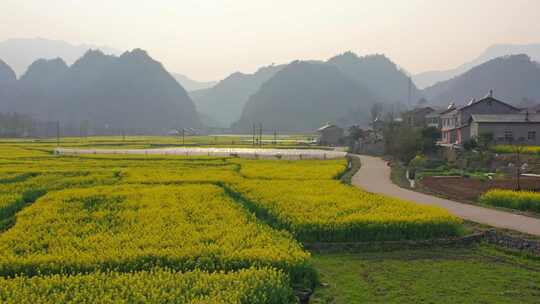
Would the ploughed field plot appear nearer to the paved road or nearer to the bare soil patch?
the paved road

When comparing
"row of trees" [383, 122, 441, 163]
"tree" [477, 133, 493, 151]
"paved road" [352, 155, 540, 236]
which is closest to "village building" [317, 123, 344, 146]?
"row of trees" [383, 122, 441, 163]

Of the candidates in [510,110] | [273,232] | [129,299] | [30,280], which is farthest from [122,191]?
[510,110]

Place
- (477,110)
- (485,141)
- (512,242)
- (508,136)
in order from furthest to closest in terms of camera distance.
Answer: (477,110), (508,136), (485,141), (512,242)

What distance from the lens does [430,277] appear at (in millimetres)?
12625

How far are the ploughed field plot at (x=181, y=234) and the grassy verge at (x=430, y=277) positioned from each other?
106 centimetres

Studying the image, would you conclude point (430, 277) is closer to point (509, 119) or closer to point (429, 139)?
point (429, 139)

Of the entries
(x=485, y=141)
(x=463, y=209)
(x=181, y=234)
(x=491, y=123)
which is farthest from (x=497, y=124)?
(x=181, y=234)

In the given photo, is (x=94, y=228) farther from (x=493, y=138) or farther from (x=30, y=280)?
(x=493, y=138)

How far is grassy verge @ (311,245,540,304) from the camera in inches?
441

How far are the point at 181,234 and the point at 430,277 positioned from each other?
748cm

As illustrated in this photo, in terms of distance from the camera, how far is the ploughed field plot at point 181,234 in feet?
32.0

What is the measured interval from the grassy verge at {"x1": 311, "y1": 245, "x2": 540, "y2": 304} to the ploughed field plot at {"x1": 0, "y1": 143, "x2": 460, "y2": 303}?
1.06 metres

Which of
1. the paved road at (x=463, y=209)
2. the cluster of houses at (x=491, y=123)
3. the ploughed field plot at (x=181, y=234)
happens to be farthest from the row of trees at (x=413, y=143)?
the ploughed field plot at (x=181, y=234)

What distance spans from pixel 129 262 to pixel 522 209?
17.7m
